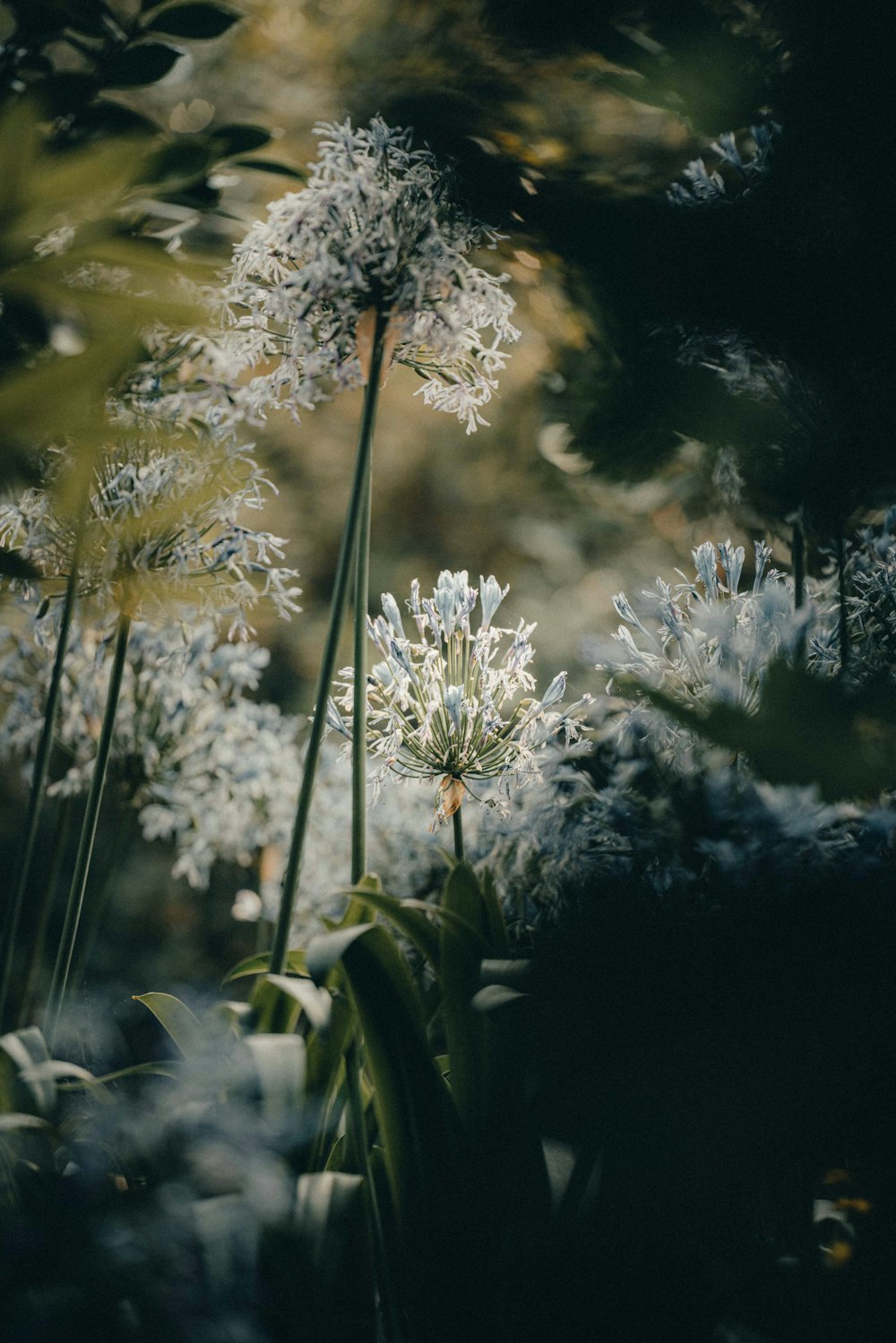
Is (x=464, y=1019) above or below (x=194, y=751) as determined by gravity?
below

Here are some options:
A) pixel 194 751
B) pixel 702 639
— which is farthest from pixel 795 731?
pixel 194 751

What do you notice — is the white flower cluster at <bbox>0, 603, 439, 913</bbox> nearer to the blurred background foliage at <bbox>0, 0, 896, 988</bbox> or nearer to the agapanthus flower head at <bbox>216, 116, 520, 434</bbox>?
the agapanthus flower head at <bbox>216, 116, 520, 434</bbox>

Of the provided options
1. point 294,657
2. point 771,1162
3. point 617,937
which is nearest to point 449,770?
point 617,937

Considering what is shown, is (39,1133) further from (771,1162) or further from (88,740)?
(88,740)

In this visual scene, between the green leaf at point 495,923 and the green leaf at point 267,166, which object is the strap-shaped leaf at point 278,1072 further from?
the green leaf at point 267,166

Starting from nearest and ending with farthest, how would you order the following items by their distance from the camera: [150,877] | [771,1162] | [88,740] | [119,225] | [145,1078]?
[119,225]
[771,1162]
[145,1078]
[88,740]
[150,877]

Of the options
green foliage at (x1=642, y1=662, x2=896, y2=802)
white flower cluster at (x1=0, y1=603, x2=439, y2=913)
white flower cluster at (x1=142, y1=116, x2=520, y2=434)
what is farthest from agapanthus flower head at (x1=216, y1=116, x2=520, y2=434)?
green foliage at (x1=642, y1=662, x2=896, y2=802)

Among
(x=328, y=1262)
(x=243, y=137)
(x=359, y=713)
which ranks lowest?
(x=328, y=1262)

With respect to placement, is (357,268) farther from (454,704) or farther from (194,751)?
(194,751)
